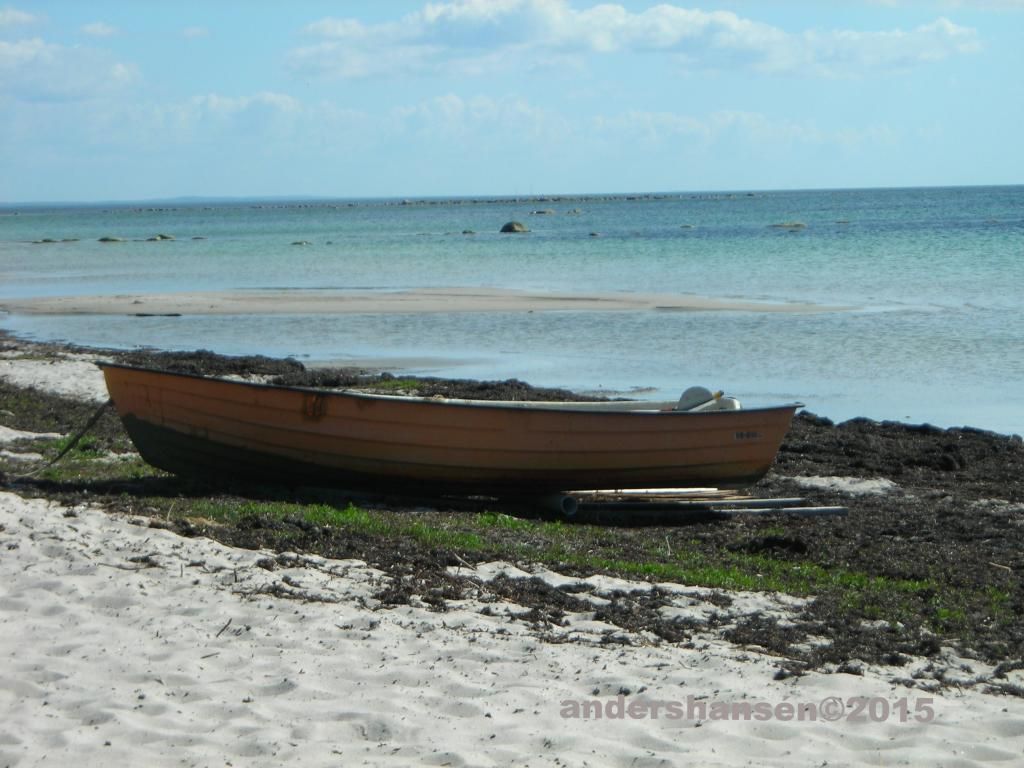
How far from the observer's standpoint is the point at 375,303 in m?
32.2

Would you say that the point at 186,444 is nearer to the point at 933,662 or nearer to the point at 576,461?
the point at 576,461

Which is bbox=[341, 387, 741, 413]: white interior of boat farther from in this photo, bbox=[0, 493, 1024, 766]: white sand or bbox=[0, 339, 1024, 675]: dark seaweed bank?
bbox=[0, 493, 1024, 766]: white sand

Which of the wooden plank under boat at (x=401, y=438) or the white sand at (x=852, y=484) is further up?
the wooden plank under boat at (x=401, y=438)

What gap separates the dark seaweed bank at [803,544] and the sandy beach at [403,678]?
195mm

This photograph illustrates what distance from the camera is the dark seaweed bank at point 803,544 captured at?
676 centimetres

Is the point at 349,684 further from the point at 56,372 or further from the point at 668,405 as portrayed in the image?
the point at 56,372

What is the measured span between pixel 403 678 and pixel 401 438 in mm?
4776

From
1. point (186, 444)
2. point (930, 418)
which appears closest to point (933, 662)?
point (186, 444)

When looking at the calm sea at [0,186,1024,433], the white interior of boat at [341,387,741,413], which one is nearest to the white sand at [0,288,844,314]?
the calm sea at [0,186,1024,433]

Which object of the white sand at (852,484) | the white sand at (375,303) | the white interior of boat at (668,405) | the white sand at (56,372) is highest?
the white interior of boat at (668,405)

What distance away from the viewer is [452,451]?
10.3m

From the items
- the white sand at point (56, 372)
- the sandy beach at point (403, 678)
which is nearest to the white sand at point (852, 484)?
the sandy beach at point (403, 678)

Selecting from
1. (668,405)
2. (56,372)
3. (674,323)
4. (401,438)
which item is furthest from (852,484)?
(674,323)

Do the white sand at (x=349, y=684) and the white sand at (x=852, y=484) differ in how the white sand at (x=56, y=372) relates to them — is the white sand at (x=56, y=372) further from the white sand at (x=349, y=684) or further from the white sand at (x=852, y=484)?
the white sand at (x=349, y=684)
